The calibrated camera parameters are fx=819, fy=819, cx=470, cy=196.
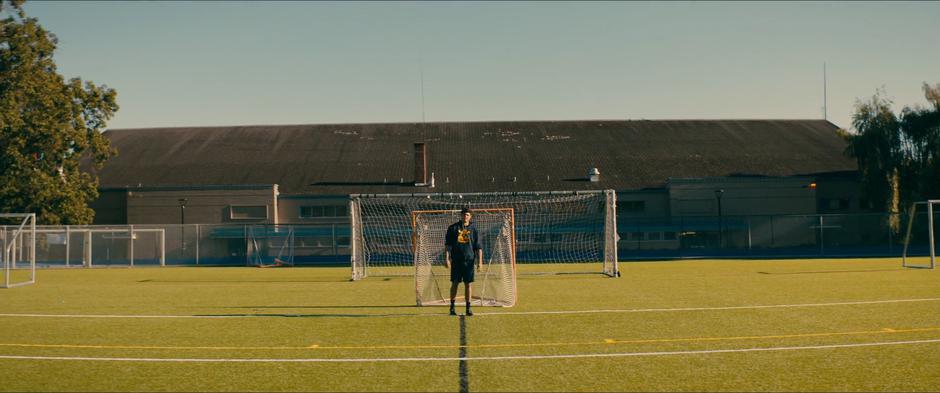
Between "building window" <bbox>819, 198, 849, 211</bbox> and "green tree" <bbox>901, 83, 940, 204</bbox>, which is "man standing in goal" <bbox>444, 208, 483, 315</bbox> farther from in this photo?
"building window" <bbox>819, 198, 849, 211</bbox>

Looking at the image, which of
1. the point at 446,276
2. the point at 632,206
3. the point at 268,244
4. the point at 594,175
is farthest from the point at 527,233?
the point at 446,276

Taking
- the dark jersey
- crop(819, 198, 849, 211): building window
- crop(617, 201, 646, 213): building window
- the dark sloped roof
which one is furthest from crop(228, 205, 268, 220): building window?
the dark jersey

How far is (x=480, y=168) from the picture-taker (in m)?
57.5

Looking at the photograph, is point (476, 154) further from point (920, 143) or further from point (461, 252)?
point (461, 252)

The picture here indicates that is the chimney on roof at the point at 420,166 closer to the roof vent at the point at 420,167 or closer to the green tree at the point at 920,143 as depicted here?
the roof vent at the point at 420,167

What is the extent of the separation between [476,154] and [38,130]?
28604 mm

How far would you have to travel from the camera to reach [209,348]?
11.5 meters

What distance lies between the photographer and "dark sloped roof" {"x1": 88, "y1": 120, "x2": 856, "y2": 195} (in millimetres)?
55281

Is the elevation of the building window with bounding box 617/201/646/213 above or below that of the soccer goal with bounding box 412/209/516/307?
above

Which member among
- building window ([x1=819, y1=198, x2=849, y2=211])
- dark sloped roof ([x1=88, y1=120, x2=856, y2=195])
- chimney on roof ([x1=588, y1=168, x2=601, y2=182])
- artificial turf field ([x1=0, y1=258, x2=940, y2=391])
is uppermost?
dark sloped roof ([x1=88, y1=120, x2=856, y2=195])

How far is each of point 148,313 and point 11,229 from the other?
90.5 ft

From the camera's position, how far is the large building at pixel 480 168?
52.5 meters

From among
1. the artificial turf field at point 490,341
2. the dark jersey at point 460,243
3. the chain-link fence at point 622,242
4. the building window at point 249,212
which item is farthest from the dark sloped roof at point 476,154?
the dark jersey at point 460,243

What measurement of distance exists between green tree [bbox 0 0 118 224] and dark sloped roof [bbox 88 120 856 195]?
934 centimetres
